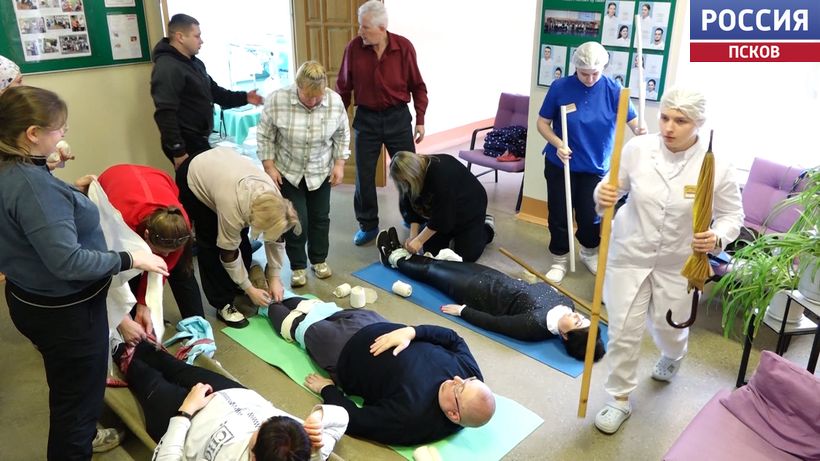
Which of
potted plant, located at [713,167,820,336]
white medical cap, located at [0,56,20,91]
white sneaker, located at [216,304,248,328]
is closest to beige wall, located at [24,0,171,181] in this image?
white medical cap, located at [0,56,20,91]

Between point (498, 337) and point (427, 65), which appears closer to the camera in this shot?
point (498, 337)

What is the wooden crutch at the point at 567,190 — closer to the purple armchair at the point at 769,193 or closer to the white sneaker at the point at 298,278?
the purple armchair at the point at 769,193

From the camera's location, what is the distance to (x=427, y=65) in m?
6.19

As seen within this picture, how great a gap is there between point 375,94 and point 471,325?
68.0 inches

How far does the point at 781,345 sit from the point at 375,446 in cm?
200

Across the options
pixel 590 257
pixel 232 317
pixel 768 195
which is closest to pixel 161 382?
pixel 232 317

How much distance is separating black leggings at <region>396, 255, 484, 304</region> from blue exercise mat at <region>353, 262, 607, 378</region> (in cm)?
5

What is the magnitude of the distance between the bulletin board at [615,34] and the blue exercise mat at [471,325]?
1.74 m

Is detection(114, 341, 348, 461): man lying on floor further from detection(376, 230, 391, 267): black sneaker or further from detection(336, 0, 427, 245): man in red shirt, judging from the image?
detection(336, 0, 427, 245): man in red shirt

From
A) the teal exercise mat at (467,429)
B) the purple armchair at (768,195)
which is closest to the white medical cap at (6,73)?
the teal exercise mat at (467,429)

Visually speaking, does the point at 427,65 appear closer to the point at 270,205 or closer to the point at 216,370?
the point at 270,205

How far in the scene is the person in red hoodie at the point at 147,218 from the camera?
2424mm

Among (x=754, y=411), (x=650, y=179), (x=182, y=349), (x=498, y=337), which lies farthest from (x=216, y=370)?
(x=754, y=411)

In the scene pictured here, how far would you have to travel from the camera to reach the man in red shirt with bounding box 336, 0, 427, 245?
4.08m
